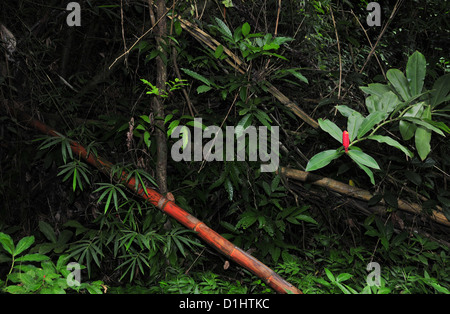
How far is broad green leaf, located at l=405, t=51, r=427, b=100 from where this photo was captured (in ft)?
3.65

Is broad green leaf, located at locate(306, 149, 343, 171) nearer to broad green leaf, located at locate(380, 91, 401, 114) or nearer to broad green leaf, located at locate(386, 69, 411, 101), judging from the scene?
broad green leaf, located at locate(380, 91, 401, 114)

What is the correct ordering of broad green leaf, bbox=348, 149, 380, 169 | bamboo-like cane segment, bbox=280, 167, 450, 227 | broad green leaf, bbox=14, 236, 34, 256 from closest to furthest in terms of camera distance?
broad green leaf, bbox=348, 149, 380, 169 < broad green leaf, bbox=14, 236, 34, 256 < bamboo-like cane segment, bbox=280, 167, 450, 227

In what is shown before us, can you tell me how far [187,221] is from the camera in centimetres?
147

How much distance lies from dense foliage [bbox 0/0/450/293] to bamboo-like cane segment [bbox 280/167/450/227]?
0.04 meters

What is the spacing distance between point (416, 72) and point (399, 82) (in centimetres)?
5

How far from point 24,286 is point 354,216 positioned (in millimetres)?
1448

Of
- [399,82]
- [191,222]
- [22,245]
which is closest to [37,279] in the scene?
[22,245]

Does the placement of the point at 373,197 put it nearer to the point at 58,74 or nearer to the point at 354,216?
the point at 354,216

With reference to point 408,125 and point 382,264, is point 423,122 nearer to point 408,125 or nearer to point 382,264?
point 408,125

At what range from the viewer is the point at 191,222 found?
146 cm

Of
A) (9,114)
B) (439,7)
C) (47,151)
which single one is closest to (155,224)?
(47,151)

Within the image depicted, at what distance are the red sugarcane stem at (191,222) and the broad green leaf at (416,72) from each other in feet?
2.38

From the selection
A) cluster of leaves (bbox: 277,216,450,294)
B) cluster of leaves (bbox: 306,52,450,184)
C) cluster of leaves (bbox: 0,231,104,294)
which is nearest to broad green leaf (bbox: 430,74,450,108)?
cluster of leaves (bbox: 306,52,450,184)

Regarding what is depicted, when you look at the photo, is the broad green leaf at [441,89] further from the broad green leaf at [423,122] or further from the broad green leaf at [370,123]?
the broad green leaf at [370,123]
